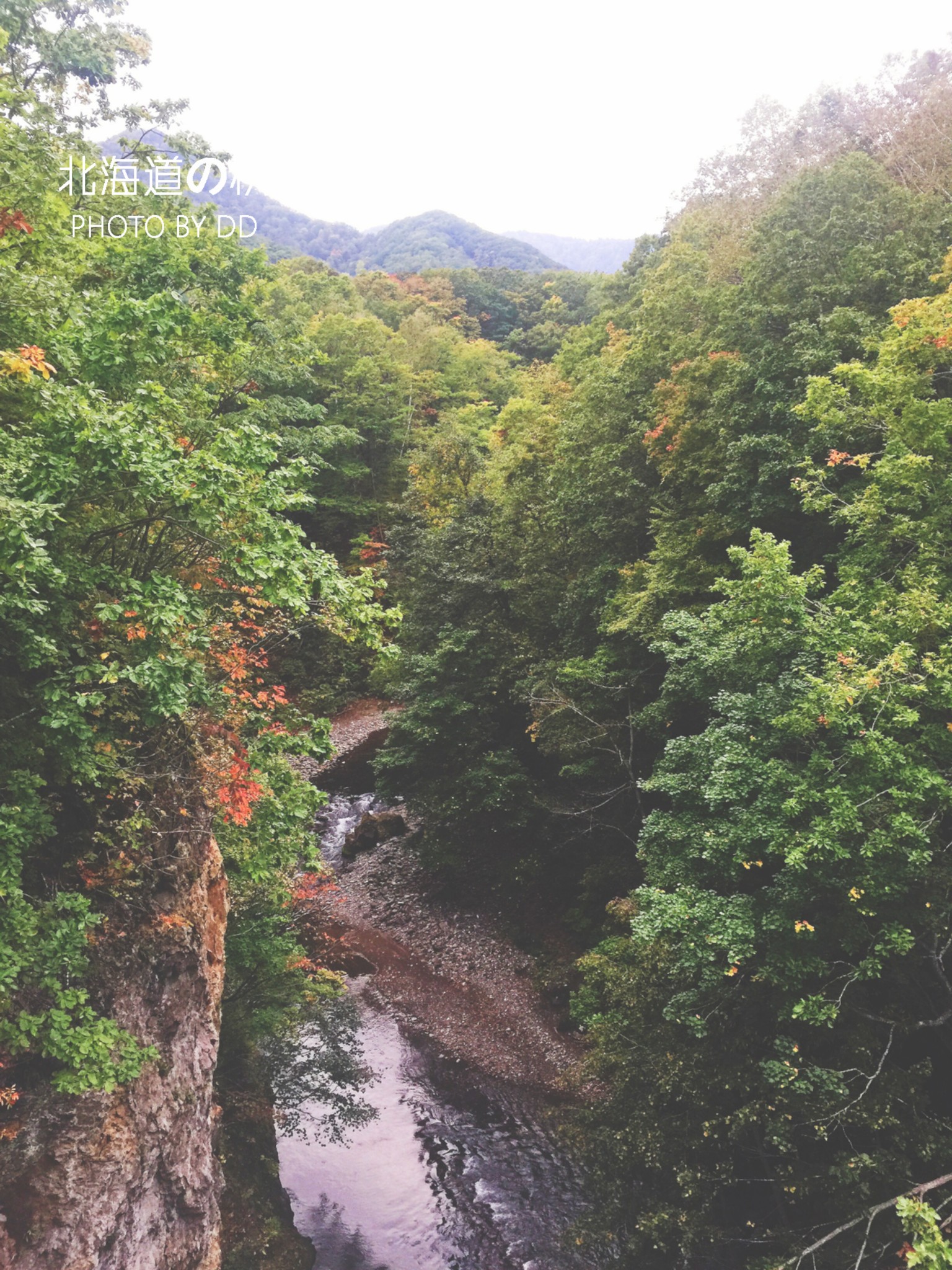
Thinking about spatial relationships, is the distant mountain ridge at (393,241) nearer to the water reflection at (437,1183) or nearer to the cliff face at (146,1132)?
the water reflection at (437,1183)

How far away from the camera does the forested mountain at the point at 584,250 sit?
435 ft

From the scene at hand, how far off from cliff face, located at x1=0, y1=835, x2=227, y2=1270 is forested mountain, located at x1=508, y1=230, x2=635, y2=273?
5506 inches

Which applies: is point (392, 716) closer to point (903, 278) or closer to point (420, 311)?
point (903, 278)

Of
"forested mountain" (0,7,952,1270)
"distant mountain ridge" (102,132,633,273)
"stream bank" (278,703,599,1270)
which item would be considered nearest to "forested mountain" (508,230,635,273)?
"distant mountain ridge" (102,132,633,273)

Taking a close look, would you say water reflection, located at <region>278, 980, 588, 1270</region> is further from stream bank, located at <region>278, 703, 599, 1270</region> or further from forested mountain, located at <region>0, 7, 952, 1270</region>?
forested mountain, located at <region>0, 7, 952, 1270</region>

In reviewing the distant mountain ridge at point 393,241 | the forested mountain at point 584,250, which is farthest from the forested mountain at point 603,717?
the forested mountain at point 584,250

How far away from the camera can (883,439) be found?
11.0 m

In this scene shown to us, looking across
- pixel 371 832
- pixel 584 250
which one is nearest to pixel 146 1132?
pixel 371 832

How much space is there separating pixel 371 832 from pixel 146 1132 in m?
14.6

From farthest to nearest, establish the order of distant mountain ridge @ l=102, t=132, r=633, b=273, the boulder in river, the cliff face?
distant mountain ridge @ l=102, t=132, r=633, b=273 → the boulder in river → the cliff face

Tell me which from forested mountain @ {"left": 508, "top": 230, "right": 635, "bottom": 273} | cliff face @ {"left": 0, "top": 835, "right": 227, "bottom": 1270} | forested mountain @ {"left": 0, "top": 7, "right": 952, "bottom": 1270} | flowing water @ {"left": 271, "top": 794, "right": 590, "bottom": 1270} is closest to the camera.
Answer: cliff face @ {"left": 0, "top": 835, "right": 227, "bottom": 1270}

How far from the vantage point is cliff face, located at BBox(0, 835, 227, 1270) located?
5.88 m

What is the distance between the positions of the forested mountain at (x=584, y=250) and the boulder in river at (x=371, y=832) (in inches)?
5109

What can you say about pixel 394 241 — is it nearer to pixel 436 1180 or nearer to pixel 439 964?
pixel 439 964
